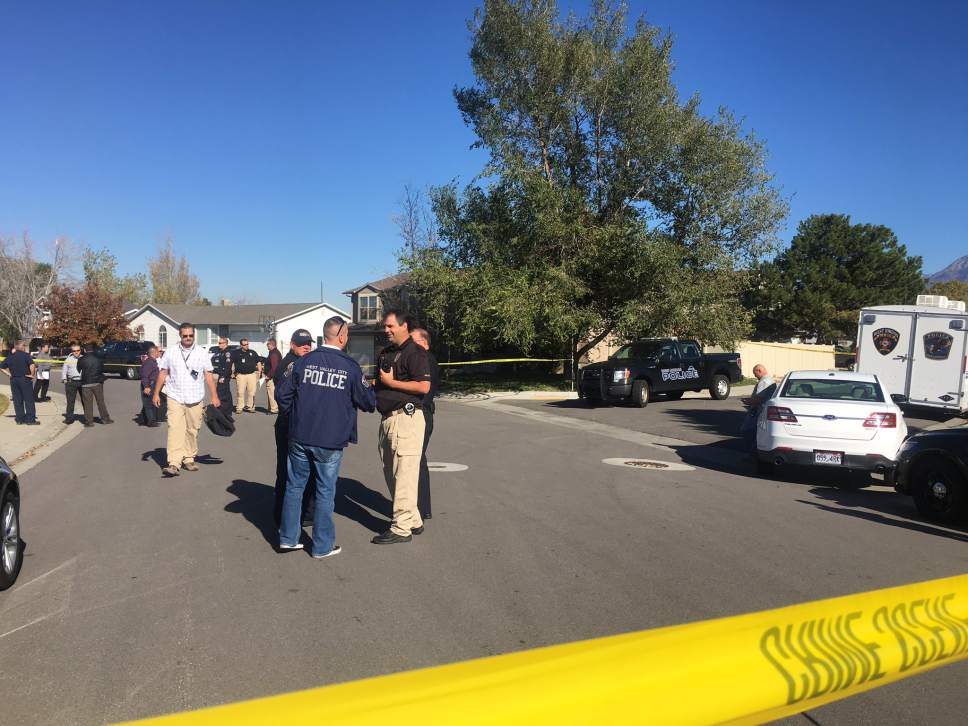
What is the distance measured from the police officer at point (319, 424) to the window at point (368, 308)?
1648 inches

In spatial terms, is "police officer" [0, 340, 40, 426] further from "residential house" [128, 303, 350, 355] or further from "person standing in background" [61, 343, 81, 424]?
"residential house" [128, 303, 350, 355]

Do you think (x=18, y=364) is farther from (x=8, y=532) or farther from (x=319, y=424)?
(x=319, y=424)

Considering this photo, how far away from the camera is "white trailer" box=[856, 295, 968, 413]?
16166 mm

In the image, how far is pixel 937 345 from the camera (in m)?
16.4

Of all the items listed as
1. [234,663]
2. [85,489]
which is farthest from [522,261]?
[234,663]

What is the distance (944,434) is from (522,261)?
62.8 feet

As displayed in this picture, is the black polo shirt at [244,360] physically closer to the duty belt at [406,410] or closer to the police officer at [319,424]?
the duty belt at [406,410]

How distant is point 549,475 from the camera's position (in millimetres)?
9789

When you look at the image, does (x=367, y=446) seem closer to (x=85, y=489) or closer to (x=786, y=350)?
(x=85, y=489)

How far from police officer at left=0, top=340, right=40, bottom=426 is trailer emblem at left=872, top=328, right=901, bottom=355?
61.4ft

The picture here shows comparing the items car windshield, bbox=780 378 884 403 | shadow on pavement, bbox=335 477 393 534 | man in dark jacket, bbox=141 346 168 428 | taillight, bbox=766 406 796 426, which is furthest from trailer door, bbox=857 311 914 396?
man in dark jacket, bbox=141 346 168 428

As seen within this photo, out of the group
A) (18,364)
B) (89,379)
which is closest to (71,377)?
(89,379)

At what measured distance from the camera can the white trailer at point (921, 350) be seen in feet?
53.0

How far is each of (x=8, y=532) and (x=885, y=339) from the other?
17523 mm
